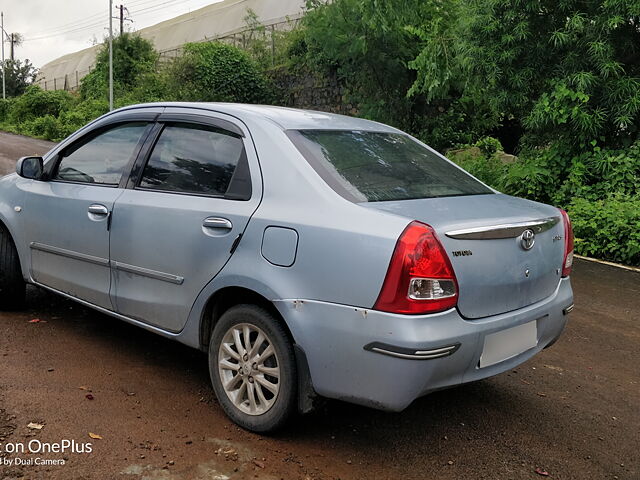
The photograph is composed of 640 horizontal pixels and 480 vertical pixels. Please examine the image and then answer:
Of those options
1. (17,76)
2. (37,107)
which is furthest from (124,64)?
(17,76)

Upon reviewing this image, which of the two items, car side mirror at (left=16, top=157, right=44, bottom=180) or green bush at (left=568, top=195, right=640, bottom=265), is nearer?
car side mirror at (left=16, top=157, right=44, bottom=180)

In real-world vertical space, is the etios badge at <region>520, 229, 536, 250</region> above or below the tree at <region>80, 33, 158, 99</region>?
below

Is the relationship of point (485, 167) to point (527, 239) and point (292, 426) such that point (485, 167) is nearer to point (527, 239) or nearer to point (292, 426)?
point (527, 239)

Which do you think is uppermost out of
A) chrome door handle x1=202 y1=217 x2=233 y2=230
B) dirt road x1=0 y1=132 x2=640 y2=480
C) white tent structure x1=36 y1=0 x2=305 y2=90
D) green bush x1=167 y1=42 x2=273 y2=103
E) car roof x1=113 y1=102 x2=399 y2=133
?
white tent structure x1=36 y1=0 x2=305 y2=90

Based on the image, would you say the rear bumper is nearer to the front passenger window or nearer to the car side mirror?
the front passenger window

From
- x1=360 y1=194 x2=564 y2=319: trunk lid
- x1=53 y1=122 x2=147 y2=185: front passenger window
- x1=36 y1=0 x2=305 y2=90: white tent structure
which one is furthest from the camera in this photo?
x1=36 y1=0 x2=305 y2=90: white tent structure

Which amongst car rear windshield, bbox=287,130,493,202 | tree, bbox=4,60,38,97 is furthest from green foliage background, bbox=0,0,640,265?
tree, bbox=4,60,38,97

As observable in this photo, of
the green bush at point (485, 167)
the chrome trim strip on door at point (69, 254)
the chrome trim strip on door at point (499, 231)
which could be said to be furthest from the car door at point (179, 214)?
the green bush at point (485, 167)

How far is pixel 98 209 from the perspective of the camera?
3.83 metres

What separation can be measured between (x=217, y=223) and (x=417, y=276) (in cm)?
110

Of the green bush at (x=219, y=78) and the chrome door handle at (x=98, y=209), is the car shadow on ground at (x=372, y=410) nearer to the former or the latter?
the chrome door handle at (x=98, y=209)

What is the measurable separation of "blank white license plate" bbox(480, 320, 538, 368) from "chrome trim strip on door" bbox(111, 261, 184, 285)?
1.57 metres

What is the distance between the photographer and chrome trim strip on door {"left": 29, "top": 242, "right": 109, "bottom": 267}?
150 inches

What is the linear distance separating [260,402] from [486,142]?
11040mm
